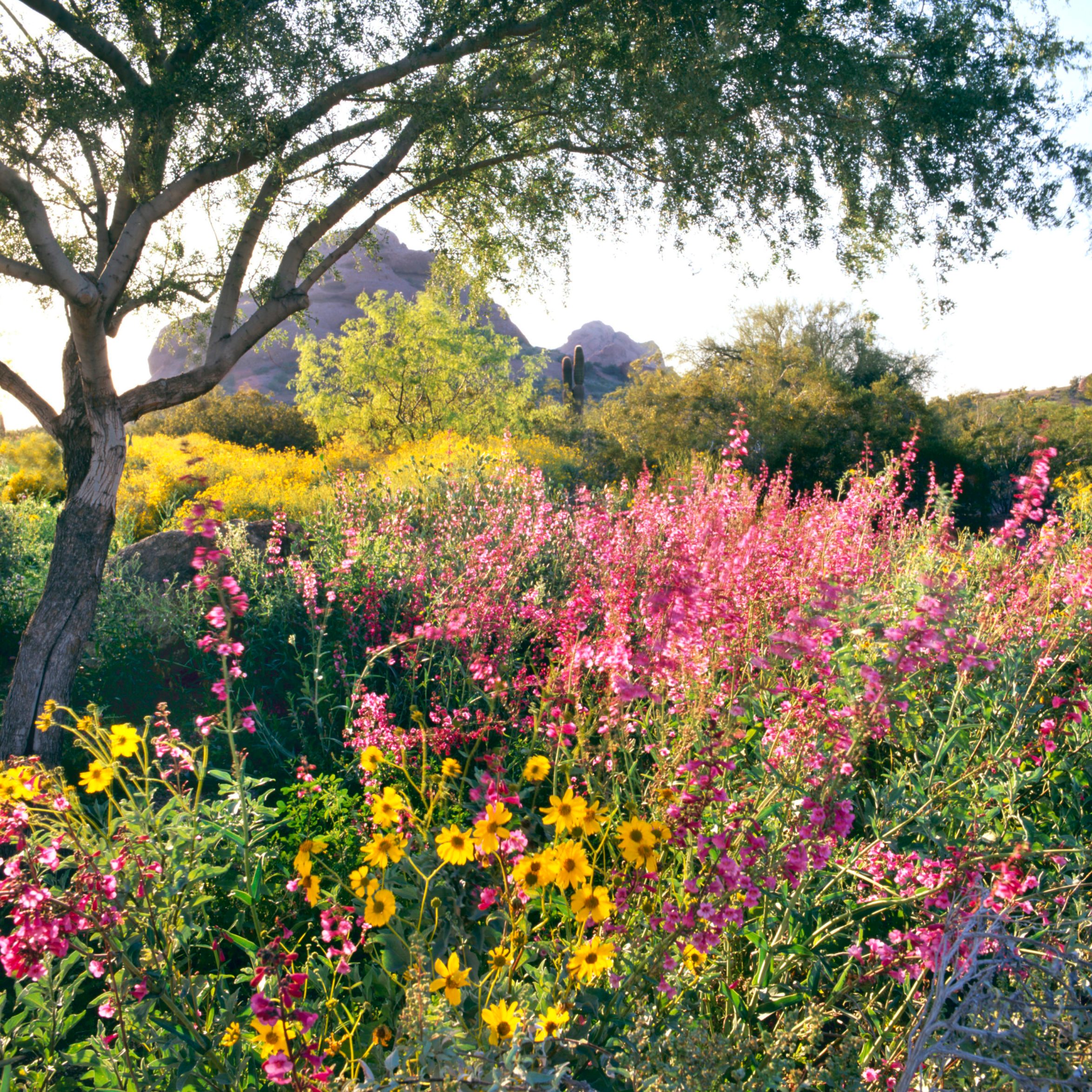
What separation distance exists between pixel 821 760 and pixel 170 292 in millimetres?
5808

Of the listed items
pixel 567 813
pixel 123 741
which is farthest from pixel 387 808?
pixel 123 741

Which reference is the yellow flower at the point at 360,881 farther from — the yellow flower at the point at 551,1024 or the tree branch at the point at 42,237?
the tree branch at the point at 42,237

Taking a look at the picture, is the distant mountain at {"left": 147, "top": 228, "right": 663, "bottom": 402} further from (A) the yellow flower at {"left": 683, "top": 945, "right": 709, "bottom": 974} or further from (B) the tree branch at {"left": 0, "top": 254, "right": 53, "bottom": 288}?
(A) the yellow flower at {"left": 683, "top": 945, "right": 709, "bottom": 974}

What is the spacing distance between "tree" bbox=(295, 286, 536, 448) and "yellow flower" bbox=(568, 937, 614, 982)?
57.1ft

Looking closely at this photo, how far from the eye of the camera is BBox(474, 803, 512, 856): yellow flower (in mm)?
1429

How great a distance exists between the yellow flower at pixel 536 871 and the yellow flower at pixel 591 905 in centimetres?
7

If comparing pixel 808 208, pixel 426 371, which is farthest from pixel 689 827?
pixel 426 371

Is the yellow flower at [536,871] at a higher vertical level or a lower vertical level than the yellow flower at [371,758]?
lower

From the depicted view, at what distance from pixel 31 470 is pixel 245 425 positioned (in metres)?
9.89

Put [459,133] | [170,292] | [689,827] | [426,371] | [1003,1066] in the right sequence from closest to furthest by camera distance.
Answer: [1003,1066] → [689,827] → [459,133] → [170,292] → [426,371]

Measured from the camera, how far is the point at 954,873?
6.03 feet

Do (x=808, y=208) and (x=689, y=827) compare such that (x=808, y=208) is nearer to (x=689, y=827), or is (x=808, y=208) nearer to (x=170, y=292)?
(x=170, y=292)

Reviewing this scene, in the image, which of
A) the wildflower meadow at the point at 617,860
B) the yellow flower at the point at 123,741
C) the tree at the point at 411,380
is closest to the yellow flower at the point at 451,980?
the wildflower meadow at the point at 617,860

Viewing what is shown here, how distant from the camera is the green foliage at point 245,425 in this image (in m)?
23.3
